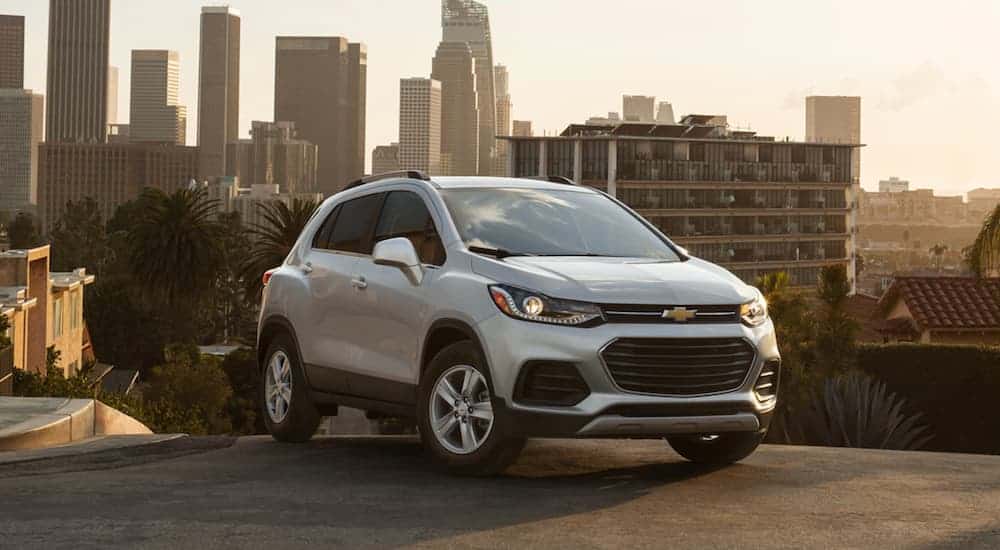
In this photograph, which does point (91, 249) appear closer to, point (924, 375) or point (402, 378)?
point (924, 375)

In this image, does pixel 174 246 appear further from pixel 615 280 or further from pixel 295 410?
pixel 615 280

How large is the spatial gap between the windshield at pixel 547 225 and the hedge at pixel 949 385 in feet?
47.2

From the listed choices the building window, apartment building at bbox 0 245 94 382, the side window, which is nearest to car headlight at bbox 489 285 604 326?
the side window

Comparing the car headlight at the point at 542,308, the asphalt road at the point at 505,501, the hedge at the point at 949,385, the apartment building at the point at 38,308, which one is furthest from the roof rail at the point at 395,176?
the apartment building at the point at 38,308

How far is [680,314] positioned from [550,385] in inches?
30.9

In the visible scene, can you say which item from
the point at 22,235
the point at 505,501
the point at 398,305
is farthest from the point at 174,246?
the point at 22,235

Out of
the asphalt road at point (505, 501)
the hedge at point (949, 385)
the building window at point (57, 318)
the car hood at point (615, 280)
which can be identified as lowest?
the building window at point (57, 318)

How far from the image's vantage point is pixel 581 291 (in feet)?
26.3

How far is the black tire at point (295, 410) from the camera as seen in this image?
10.4 m

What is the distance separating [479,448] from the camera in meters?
8.33

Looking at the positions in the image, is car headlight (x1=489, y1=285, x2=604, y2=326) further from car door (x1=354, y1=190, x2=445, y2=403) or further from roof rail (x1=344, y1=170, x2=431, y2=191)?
roof rail (x1=344, y1=170, x2=431, y2=191)

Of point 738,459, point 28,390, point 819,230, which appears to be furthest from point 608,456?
point 819,230

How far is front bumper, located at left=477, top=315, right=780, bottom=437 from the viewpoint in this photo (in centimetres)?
791

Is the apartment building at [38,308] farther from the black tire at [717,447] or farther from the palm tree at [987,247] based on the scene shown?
the black tire at [717,447]
